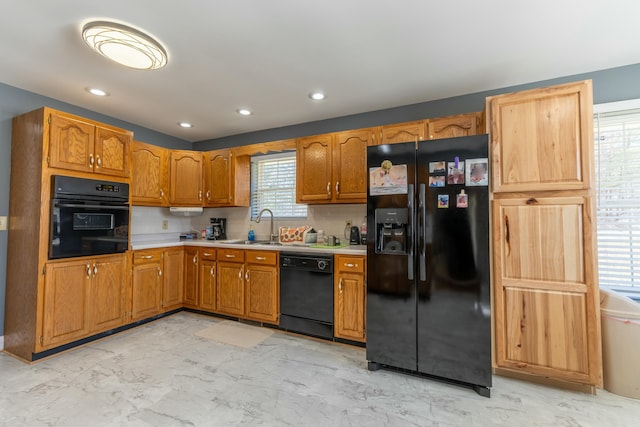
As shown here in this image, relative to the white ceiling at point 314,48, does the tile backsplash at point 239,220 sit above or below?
below

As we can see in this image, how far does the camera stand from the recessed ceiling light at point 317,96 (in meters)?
2.93

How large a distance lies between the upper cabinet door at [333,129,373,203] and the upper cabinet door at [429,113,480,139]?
638 millimetres

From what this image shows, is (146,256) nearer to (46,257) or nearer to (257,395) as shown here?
(46,257)

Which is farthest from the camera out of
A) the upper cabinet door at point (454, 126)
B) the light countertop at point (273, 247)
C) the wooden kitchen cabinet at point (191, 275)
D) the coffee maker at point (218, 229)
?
the coffee maker at point (218, 229)

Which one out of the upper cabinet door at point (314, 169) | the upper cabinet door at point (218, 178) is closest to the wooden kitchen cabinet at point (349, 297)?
the upper cabinet door at point (314, 169)

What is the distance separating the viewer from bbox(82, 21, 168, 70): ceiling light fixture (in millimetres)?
1868

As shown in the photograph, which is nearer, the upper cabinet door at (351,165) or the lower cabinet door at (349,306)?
the lower cabinet door at (349,306)

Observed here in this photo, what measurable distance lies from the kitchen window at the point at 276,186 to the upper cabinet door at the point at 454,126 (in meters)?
1.84

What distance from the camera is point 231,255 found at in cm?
348

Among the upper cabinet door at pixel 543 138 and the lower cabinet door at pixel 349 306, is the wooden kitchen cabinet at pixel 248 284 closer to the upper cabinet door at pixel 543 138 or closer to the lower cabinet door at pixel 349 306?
the lower cabinet door at pixel 349 306

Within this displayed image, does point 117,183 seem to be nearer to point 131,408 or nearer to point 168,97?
point 168,97

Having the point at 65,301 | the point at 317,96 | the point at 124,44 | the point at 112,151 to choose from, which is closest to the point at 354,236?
the point at 317,96

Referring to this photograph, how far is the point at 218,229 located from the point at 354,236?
2155 mm

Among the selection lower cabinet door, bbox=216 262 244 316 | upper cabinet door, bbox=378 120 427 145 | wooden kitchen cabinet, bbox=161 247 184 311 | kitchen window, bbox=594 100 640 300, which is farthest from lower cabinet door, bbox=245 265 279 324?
kitchen window, bbox=594 100 640 300
